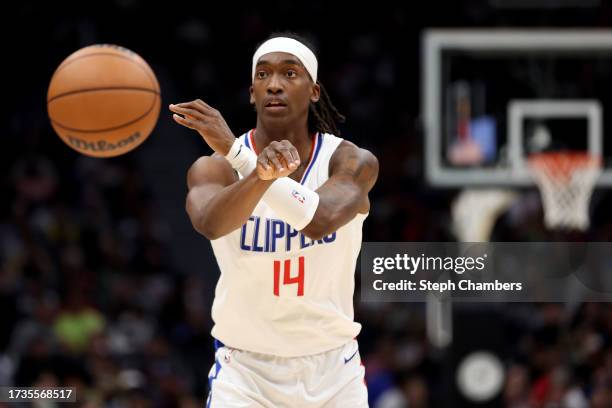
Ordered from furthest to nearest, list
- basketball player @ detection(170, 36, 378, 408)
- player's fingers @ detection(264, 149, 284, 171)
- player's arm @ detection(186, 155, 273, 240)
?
basketball player @ detection(170, 36, 378, 408), player's arm @ detection(186, 155, 273, 240), player's fingers @ detection(264, 149, 284, 171)

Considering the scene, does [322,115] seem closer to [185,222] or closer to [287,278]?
[287,278]

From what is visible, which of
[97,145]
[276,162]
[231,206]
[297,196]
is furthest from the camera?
[97,145]

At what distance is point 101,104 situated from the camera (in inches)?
219

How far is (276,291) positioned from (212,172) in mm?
554

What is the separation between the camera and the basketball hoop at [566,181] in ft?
34.7

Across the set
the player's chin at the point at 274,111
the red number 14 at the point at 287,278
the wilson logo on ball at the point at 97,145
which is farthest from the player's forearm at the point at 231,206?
the wilson logo on ball at the point at 97,145

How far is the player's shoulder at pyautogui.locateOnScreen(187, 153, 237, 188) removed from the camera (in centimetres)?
457

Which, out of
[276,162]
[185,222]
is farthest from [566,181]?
[276,162]

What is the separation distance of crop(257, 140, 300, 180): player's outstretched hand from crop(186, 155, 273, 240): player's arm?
6 centimetres

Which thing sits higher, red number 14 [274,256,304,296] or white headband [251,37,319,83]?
white headband [251,37,319,83]

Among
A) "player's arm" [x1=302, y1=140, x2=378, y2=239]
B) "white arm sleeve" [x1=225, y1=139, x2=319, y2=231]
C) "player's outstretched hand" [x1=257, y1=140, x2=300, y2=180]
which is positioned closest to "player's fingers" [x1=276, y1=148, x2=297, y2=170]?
"player's outstretched hand" [x1=257, y1=140, x2=300, y2=180]

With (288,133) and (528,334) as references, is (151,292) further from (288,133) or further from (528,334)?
(288,133)

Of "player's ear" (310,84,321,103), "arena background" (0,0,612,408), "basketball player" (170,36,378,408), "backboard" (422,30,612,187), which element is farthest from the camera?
"arena background" (0,0,612,408)

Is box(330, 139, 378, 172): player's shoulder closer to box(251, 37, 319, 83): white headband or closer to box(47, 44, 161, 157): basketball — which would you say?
box(251, 37, 319, 83): white headband
